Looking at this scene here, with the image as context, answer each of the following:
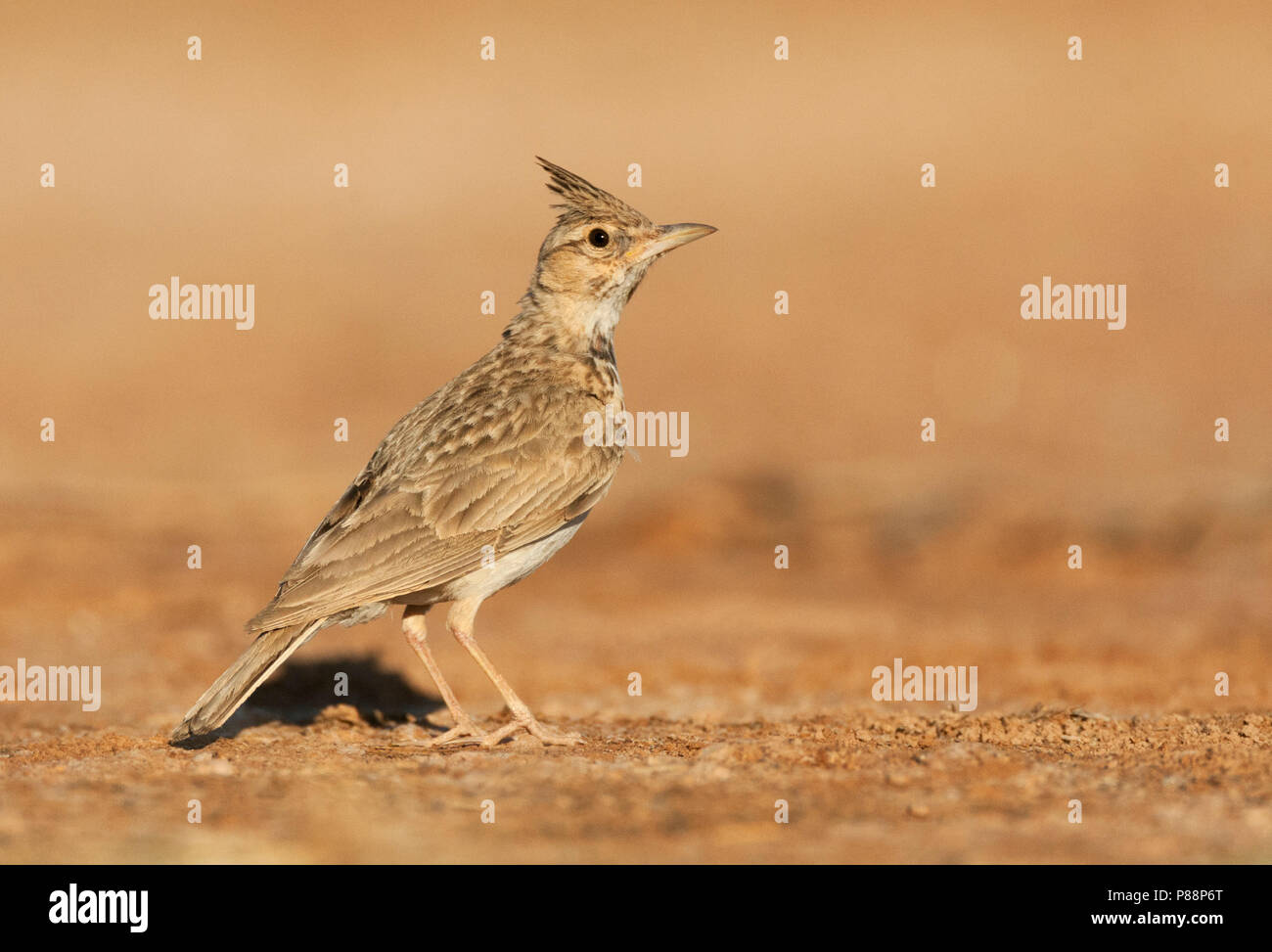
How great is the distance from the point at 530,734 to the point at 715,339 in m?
18.9

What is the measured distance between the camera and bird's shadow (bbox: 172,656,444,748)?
8.84 meters

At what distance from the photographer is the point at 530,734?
24.0ft

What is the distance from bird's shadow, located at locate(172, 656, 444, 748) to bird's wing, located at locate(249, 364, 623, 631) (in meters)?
1.76

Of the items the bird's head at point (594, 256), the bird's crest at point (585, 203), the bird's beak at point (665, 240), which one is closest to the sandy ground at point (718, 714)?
the bird's head at point (594, 256)

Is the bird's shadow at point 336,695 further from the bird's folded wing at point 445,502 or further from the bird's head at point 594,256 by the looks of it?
the bird's head at point 594,256

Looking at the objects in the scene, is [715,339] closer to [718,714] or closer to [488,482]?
[718,714]

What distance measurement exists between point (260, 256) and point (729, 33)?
17193mm

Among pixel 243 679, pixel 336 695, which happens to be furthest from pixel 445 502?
pixel 336 695

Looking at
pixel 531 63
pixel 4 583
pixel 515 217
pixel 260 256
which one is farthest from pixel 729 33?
pixel 4 583

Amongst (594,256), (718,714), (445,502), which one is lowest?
(718,714)

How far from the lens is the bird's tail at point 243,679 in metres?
6.48

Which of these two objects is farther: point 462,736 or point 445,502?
point 462,736

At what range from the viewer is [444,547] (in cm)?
705

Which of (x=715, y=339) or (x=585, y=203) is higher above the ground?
(x=715, y=339)
